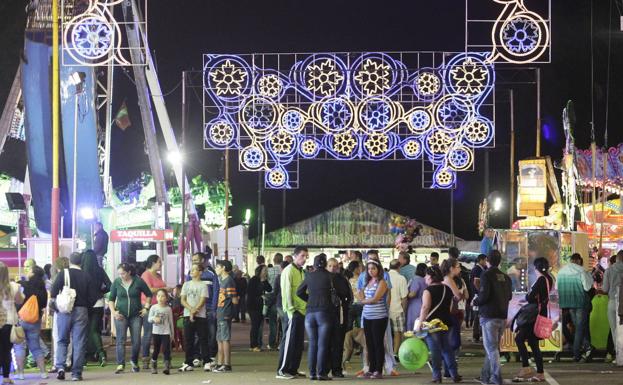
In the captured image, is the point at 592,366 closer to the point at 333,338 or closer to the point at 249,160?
the point at 333,338

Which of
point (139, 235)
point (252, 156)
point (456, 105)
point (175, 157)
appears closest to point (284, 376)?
point (139, 235)

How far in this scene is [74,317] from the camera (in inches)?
731

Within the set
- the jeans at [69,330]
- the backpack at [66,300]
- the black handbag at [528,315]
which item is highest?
the backpack at [66,300]

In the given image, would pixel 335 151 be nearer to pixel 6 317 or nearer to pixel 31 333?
pixel 31 333

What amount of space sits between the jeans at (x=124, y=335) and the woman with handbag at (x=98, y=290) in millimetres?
583

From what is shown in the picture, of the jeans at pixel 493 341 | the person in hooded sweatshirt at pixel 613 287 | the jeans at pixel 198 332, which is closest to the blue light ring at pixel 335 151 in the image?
the person in hooded sweatshirt at pixel 613 287

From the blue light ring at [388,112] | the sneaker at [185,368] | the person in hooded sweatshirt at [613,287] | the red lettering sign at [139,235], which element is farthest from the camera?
the blue light ring at [388,112]

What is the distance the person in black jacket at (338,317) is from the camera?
18.5 m

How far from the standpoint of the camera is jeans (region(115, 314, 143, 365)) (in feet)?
65.4

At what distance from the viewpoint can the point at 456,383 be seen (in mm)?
17641

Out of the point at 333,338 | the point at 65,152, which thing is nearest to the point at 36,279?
the point at 333,338

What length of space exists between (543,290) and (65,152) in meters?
18.4

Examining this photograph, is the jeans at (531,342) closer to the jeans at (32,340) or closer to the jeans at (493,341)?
the jeans at (493,341)

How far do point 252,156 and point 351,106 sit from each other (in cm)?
414
